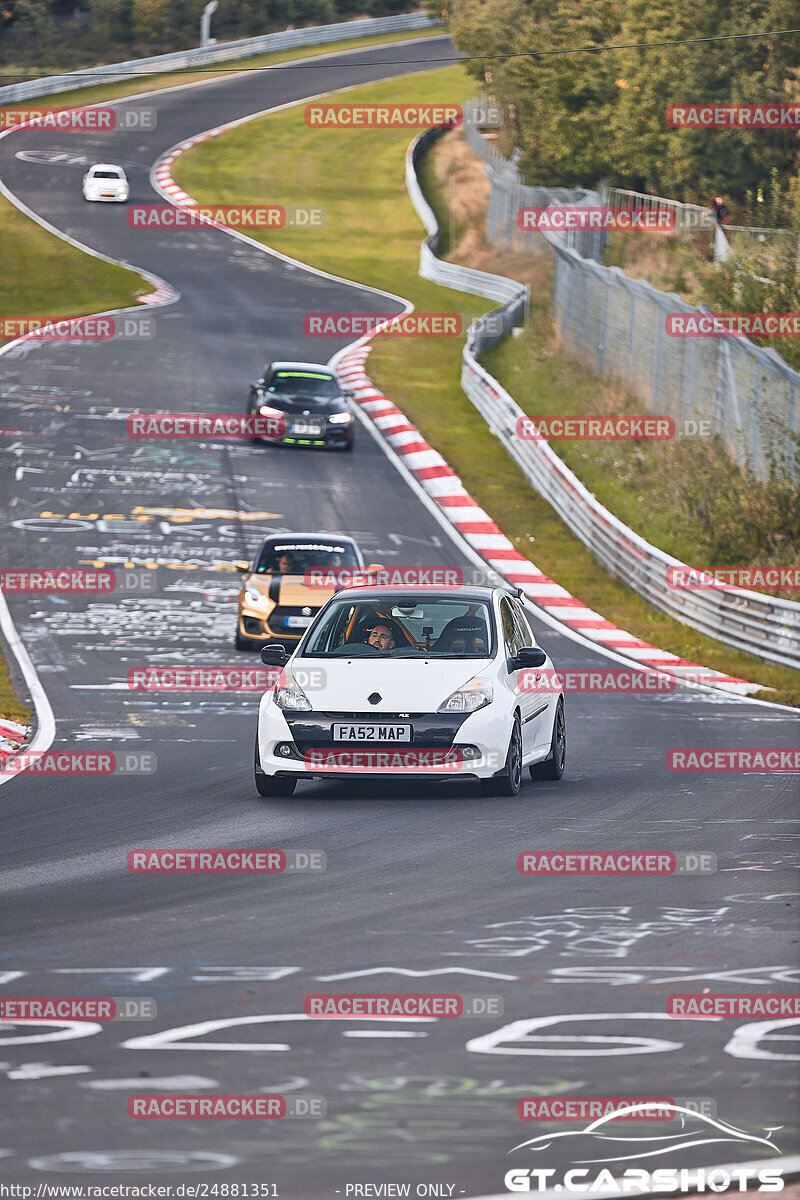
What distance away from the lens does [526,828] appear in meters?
10.8

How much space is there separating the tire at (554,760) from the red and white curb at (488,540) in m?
6.28

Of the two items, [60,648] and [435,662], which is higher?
[435,662]

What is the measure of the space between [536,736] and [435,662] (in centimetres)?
103

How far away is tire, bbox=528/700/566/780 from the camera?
1320 cm

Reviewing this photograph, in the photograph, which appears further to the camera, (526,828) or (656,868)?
(526,828)

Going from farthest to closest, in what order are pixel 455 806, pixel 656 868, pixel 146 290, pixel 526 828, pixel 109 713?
pixel 146 290
pixel 109 713
pixel 455 806
pixel 526 828
pixel 656 868

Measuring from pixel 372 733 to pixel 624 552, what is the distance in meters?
15.1

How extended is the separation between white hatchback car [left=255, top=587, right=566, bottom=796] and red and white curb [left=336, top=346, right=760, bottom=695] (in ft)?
24.4

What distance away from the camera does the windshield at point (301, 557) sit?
22.1 meters

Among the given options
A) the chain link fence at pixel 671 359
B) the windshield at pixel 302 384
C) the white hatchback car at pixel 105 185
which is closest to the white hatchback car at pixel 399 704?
the chain link fence at pixel 671 359

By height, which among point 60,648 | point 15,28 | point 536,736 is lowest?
point 60,648

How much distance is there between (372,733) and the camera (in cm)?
1167

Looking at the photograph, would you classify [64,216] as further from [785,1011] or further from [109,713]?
[785,1011]

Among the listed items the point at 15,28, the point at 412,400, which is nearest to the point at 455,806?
the point at 412,400
